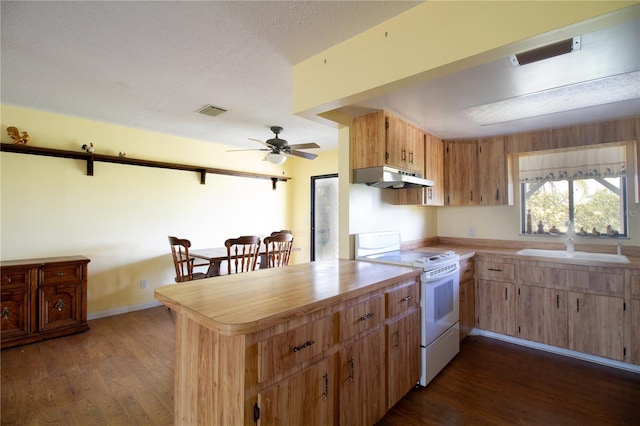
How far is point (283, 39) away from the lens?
1816mm

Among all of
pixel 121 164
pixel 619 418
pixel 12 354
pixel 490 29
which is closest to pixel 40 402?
pixel 12 354

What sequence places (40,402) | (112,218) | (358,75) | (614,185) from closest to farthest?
1. (358,75)
2. (40,402)
3. (614,185)
4. (112,218)

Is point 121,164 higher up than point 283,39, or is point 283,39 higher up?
point 283,39

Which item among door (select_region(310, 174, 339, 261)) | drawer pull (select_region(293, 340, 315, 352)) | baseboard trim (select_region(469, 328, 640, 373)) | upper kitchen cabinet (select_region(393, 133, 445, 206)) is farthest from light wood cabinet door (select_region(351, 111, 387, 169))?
door (select_region(310, 174, 339, 261))

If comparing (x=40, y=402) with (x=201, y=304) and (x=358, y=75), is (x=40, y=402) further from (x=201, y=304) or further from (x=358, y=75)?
(x=358, y=75)

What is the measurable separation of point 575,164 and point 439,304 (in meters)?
2.34

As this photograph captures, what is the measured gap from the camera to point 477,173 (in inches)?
138

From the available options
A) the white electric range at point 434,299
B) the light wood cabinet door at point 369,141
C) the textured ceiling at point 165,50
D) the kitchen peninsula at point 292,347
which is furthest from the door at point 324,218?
the kitchen peninsula at point 292,347

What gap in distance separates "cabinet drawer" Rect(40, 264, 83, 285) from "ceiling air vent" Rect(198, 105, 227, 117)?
2.14m

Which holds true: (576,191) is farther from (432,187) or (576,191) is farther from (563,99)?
(432,187)

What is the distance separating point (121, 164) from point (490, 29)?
412cm

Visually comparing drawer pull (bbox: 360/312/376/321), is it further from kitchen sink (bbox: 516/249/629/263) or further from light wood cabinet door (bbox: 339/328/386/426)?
kitchen sink (bbox: 516/249/629/263)

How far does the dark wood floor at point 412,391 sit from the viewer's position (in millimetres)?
1868

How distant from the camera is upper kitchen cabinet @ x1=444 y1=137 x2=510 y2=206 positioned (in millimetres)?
3375
